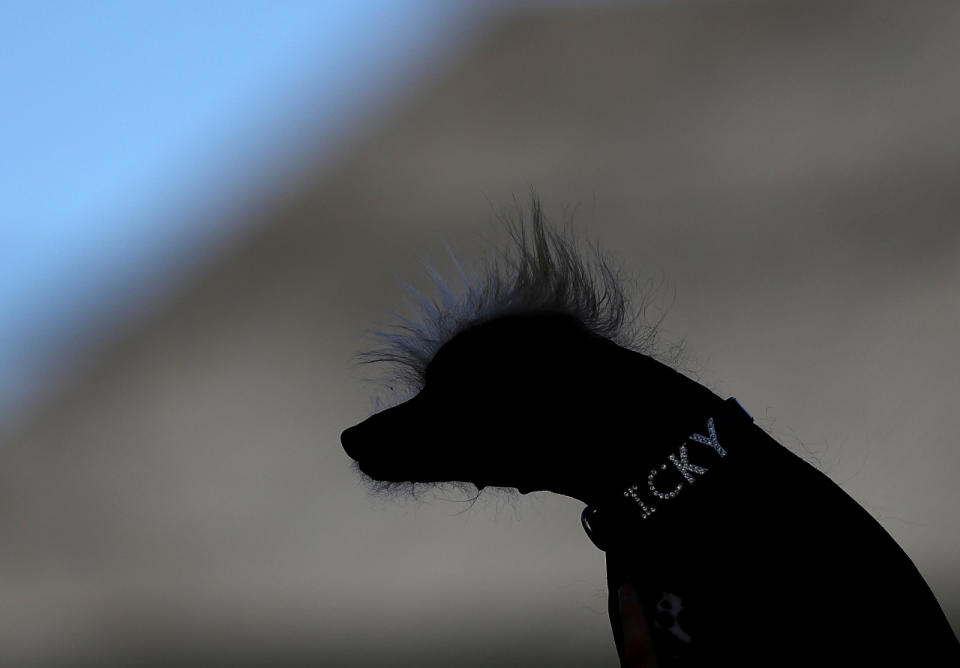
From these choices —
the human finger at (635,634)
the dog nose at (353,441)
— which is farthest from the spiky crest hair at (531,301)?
the human finger at (635,634)

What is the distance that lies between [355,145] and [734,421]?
8.07 feet

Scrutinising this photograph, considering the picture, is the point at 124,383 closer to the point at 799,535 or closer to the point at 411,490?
the point at 411,490

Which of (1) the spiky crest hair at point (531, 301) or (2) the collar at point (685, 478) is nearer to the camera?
(2) the collar at point (685, 478)

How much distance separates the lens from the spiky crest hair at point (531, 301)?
0.93 meters

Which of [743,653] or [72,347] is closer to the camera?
[743,653]

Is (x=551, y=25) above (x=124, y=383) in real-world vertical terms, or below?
above

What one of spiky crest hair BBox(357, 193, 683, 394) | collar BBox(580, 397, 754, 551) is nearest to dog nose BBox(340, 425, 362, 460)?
spiky crest hair BBox(357, 193, 683, 394)

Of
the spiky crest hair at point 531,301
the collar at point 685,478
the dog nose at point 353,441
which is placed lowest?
the collar at point 685,478

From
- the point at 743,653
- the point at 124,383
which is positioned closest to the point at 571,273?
the point at 743,653

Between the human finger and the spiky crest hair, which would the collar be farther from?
the spiky crest hair

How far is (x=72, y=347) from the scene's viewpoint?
3.06m

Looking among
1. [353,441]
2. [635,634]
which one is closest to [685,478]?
[635,634]

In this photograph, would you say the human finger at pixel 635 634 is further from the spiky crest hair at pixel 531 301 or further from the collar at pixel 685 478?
the spiky crest hair at pixel 531 301

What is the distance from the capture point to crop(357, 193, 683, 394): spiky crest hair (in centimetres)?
93
